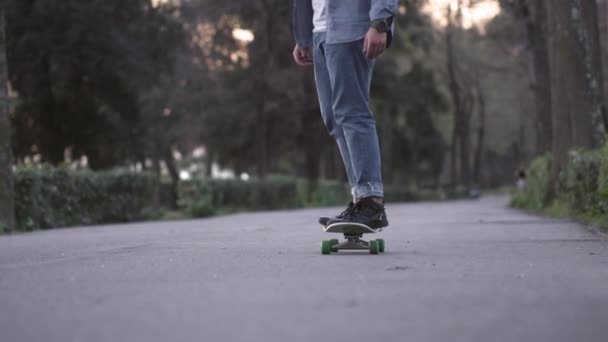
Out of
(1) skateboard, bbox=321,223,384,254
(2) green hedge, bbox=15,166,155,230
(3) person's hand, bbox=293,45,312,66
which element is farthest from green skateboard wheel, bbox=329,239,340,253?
(2) green hedge, bbox=15,166,155,230

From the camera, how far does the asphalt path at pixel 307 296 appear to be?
11.3 feet

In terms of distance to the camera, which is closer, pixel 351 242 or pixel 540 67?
pixel 351 242

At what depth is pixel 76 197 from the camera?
1905cm

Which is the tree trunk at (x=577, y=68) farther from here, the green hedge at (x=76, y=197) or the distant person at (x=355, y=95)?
the distant person at (x=355, y=95)

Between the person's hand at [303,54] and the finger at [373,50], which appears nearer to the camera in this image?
the finger at [373,50]

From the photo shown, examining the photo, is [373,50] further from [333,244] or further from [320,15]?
[333,244]

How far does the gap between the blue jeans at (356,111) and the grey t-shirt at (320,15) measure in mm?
60

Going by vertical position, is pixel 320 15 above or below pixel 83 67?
below

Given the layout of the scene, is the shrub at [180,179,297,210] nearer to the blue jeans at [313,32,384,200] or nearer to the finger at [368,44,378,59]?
the blue jeans at [313,32,384,200]

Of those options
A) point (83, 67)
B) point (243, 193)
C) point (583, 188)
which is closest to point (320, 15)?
point (583, 188)

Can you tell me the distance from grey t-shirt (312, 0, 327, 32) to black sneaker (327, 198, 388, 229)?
120 cm

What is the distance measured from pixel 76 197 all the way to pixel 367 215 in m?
13.2

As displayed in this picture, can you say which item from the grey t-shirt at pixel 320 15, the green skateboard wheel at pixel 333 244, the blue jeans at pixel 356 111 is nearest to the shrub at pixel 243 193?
the grey t-shirt at pixel 320 15

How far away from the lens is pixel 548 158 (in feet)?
75.5
